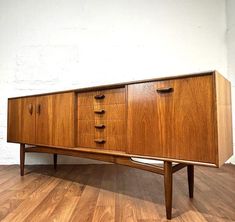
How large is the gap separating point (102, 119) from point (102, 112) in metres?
0.05

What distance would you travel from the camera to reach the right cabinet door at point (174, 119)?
81 cm

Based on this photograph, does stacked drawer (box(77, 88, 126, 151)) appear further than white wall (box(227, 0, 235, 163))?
No

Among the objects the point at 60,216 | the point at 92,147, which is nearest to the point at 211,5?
the point at 92,147

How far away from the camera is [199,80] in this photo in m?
0.82

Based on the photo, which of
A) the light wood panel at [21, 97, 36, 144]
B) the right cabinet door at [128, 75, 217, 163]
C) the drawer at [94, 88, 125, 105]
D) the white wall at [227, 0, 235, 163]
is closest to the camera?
the right cabinet door at [128, 75, 217, 163]

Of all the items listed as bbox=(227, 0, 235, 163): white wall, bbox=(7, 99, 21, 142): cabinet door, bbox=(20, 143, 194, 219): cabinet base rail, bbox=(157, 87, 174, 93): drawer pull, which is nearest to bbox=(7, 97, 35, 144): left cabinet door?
bbox=(7, 99, 21, 142): cabinet door

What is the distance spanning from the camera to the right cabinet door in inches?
31.7

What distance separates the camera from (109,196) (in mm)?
Result: 1193

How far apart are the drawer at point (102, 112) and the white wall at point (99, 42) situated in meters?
0.95

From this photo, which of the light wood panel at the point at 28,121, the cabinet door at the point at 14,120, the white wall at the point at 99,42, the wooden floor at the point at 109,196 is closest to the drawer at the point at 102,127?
the wooden floor at the point at 109,196

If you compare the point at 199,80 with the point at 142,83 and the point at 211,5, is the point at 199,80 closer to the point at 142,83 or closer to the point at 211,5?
the point at 142,83

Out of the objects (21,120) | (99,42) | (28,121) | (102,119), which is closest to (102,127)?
(102,119)

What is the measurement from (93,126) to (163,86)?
535mm

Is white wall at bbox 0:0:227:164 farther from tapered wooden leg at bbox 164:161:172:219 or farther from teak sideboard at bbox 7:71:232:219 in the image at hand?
tapered wooden leg at bbox 164:161:172:219
